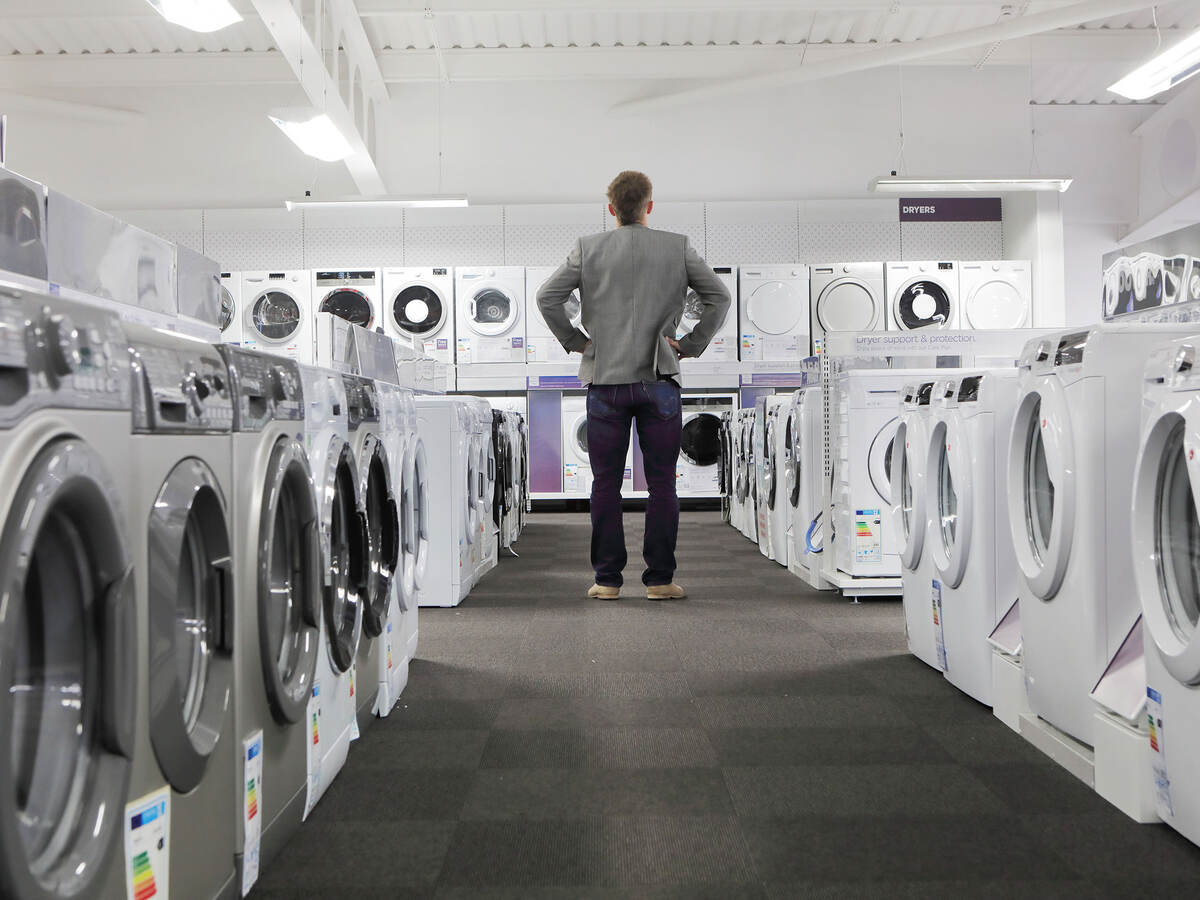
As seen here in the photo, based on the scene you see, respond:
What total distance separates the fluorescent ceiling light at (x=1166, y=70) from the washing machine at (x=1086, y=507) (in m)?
3.91

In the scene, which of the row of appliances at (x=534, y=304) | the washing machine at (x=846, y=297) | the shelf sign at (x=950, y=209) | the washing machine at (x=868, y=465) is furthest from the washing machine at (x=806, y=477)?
the shelf sign at (x=950, y=209)

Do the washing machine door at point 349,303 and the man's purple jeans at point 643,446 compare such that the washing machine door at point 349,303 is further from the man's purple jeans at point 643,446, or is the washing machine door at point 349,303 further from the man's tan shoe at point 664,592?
the man's tan shoe at point 664,592

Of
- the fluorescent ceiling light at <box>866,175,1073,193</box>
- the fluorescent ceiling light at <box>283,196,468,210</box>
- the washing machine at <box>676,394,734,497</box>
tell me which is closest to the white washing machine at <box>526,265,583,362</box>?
the fluorescent ceiling light at <box>283,196,468,210</box>

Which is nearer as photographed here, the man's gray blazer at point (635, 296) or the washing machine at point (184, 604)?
the washing machine at point (184, 604)

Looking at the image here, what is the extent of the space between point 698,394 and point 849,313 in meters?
1.55

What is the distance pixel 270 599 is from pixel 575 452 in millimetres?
6627

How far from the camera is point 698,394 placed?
26.9 ft

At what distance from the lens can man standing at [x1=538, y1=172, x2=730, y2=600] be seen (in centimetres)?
363

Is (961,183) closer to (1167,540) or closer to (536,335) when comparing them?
(536,335)

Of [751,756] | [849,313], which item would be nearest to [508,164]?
[849,313]

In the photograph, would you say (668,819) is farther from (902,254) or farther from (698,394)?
(902,254)

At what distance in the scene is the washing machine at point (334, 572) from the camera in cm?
175

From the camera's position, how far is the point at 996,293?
8273 millimetres

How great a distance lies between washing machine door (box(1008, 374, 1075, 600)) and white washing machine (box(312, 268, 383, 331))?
269 inches
